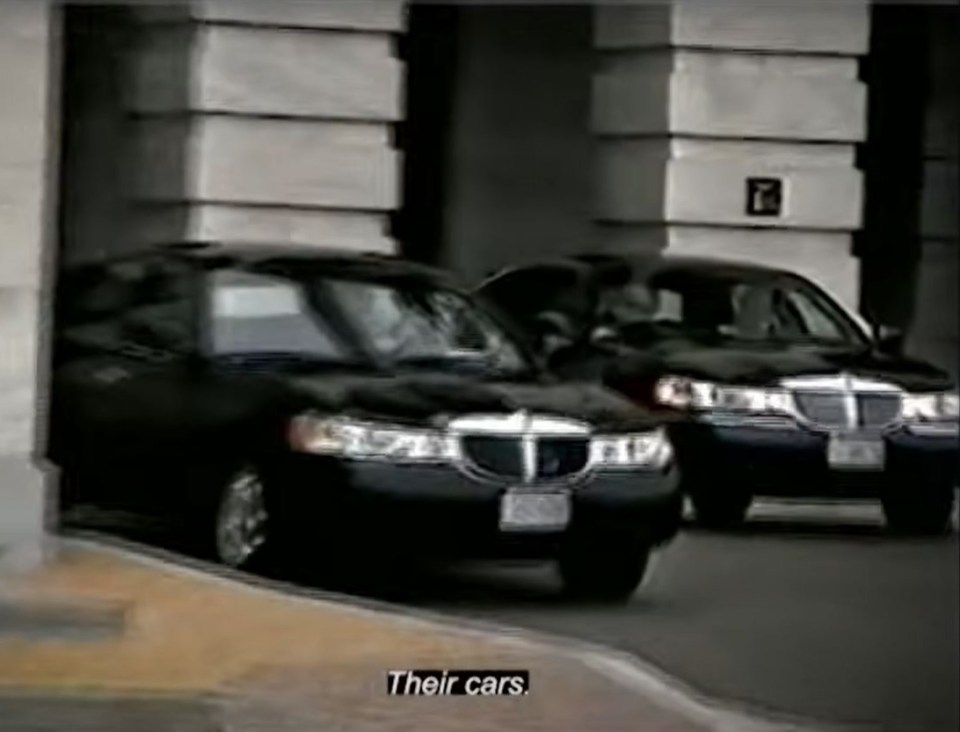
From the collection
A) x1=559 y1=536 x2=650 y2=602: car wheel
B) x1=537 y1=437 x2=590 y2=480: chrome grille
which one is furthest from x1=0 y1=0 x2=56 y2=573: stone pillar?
x1=559 y1=536 x2=650 y2=602: car wheel

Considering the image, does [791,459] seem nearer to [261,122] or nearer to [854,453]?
[854,453]

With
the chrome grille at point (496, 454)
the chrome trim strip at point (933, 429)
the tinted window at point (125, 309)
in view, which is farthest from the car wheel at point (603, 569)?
the tinted window at point (125, 309)

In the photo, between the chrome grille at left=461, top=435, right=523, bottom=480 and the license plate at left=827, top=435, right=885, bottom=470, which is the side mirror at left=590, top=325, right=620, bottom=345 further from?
the license plate at left=827, top=435, right=885, bottom=470

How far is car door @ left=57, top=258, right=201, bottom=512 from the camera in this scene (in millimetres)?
6770

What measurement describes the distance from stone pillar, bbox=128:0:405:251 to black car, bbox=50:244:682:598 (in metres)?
0.12

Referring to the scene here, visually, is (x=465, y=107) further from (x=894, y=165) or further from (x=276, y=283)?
(x=894, y=165)

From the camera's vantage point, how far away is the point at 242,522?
6789 millimetres

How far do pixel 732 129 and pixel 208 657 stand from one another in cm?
224

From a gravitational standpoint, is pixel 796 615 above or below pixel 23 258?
below

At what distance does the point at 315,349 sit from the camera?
6883 millimetres

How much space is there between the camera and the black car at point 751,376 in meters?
7.04

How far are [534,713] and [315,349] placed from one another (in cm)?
127

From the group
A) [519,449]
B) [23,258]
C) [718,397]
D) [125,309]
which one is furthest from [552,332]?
[23,258]

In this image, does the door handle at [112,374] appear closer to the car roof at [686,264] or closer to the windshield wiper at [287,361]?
the windshield wiper at [287,361]
